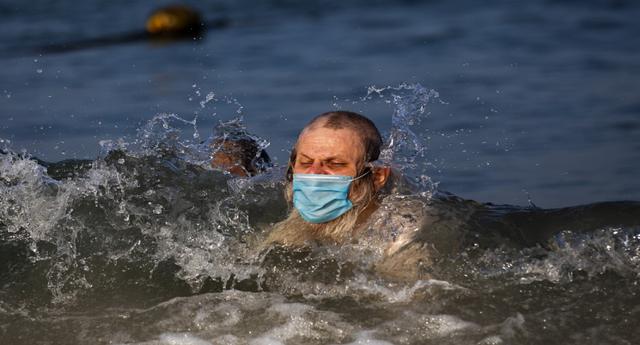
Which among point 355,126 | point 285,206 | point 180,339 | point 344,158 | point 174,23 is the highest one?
point 355,126

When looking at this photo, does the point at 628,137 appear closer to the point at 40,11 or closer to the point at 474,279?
the point at 474,279

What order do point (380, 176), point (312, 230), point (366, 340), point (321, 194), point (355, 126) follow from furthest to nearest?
point (312, 230) < point (380, 176) < point (355, 126) < point (321, 194) < point (366, 340)

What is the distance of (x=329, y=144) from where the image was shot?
5.89 metres

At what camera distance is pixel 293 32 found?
14750 mm

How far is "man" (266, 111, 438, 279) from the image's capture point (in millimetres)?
5883

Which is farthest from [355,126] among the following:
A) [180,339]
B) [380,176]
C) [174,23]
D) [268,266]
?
[174,23]

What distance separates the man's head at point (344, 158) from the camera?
589 centimetres

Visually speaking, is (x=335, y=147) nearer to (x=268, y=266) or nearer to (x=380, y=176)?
(x=380, y=176)

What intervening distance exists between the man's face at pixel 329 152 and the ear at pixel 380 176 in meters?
0.19

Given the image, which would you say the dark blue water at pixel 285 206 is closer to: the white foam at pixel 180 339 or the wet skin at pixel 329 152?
the white foam at pixel 180 339

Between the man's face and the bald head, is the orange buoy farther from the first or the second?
the man's face

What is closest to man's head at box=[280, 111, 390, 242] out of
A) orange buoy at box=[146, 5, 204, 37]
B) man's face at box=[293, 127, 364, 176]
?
man's face at box=[293, 127, 364, 176]

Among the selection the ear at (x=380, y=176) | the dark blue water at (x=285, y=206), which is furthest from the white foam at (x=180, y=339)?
the ear at (x=380, y=176)

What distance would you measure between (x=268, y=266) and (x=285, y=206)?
994 mm
